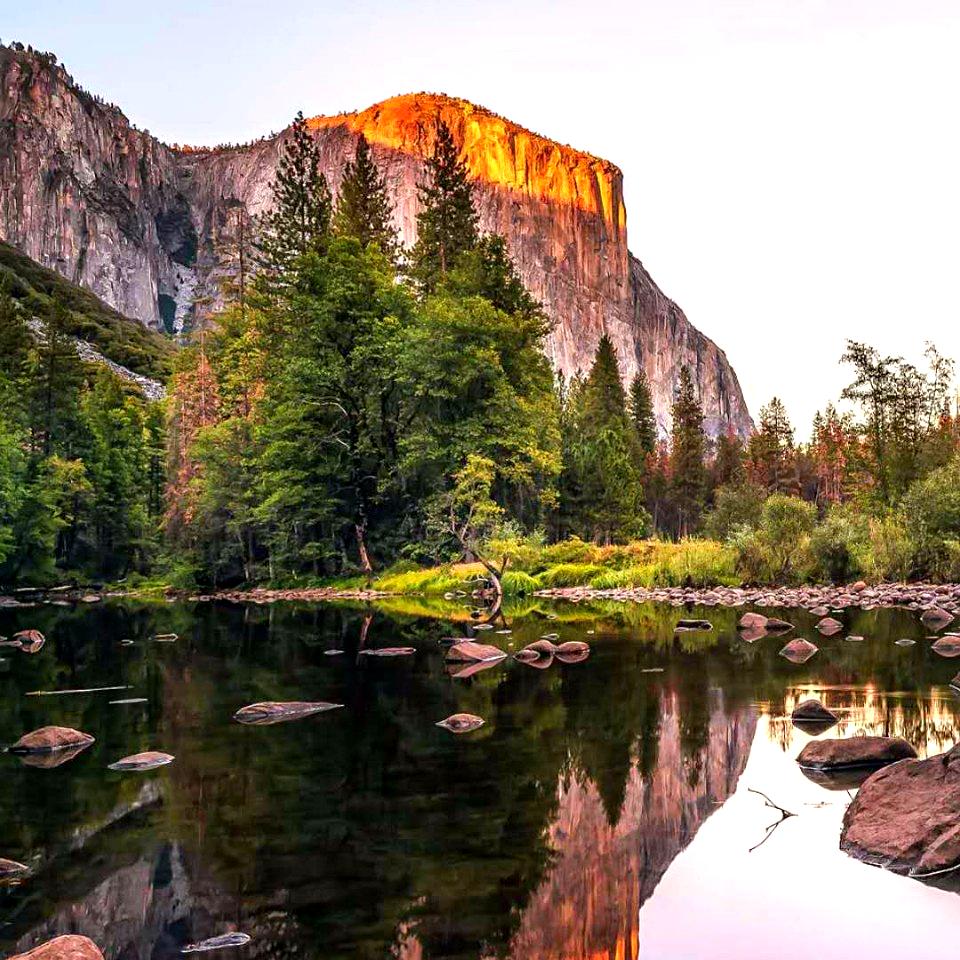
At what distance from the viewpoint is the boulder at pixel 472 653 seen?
16.7 m

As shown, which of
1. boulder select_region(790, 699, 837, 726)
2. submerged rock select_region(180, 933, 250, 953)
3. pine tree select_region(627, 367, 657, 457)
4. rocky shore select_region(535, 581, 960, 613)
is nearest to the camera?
submerged rock select_region(180, 933, 250, 953)

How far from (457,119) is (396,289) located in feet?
523

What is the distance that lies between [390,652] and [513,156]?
7095 inches

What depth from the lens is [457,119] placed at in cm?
18775

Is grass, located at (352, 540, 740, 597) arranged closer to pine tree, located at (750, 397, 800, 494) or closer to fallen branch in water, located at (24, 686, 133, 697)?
fallen branch in water, located at (24, 686, 133, 697)

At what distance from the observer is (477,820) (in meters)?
7.45

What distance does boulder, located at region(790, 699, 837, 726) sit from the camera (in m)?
10.9

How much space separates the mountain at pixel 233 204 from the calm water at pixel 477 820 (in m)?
139

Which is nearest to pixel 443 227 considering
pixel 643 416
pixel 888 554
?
pixel 888 554

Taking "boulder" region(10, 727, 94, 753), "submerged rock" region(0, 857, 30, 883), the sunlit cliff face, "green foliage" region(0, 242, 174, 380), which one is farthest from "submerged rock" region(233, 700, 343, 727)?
the sunlit cliff face

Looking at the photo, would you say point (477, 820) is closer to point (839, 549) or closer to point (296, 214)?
point (839, 549)

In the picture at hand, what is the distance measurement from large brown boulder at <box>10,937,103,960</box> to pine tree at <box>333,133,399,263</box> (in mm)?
46456

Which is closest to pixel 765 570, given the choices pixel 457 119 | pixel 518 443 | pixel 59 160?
pixel 518 443

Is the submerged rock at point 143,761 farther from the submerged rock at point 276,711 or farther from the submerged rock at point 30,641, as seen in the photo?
the submerged rock at point 30,641
